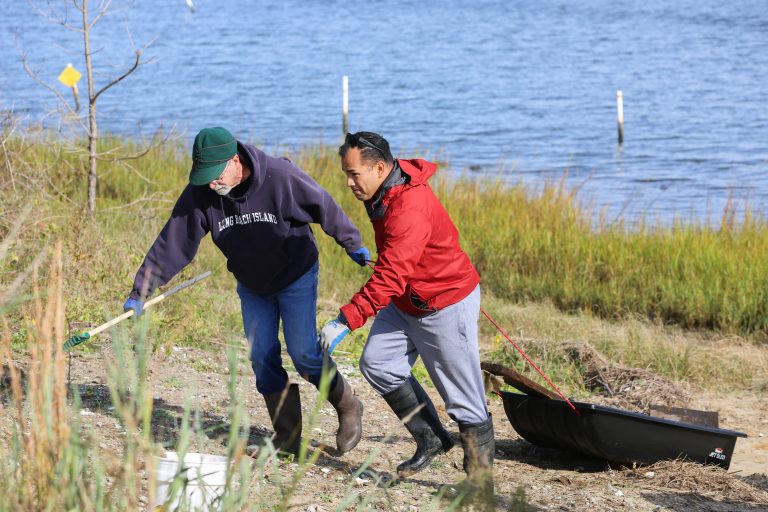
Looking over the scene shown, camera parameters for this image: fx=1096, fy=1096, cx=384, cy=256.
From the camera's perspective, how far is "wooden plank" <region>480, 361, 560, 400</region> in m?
5.57

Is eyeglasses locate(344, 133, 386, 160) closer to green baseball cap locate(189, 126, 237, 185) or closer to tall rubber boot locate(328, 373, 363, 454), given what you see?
green baseball cap locate(189, 126, 237, 185)

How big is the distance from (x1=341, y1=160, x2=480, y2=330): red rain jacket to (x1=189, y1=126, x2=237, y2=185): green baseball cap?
2.38 feet

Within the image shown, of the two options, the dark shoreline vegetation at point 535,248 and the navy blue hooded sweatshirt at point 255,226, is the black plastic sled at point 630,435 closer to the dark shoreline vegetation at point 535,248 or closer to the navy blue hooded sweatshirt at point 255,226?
the navy blue hooded sweatshirt at point 255,226

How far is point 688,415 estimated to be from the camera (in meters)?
6.42

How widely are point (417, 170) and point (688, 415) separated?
2.58 m

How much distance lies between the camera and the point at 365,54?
40.4 m

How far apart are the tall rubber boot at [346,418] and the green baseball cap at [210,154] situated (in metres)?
1.32

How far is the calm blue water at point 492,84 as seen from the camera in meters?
20.8

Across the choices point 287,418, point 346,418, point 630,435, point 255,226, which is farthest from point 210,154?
point 630,435

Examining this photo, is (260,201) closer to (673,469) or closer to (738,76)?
(673,469)

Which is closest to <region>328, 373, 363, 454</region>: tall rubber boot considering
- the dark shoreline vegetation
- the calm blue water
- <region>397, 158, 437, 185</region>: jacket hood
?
<region>397, 158, 437, 185</region>: jacket hood

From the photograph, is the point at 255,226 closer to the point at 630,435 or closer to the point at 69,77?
the point at 630,435

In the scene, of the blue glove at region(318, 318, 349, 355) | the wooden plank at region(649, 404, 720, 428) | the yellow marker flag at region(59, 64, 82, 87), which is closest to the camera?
the blue glove at region(318, 318, 349, 355)

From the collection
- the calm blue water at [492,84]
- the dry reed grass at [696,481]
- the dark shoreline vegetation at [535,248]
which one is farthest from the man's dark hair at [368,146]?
the calm blue water at [492,84]
